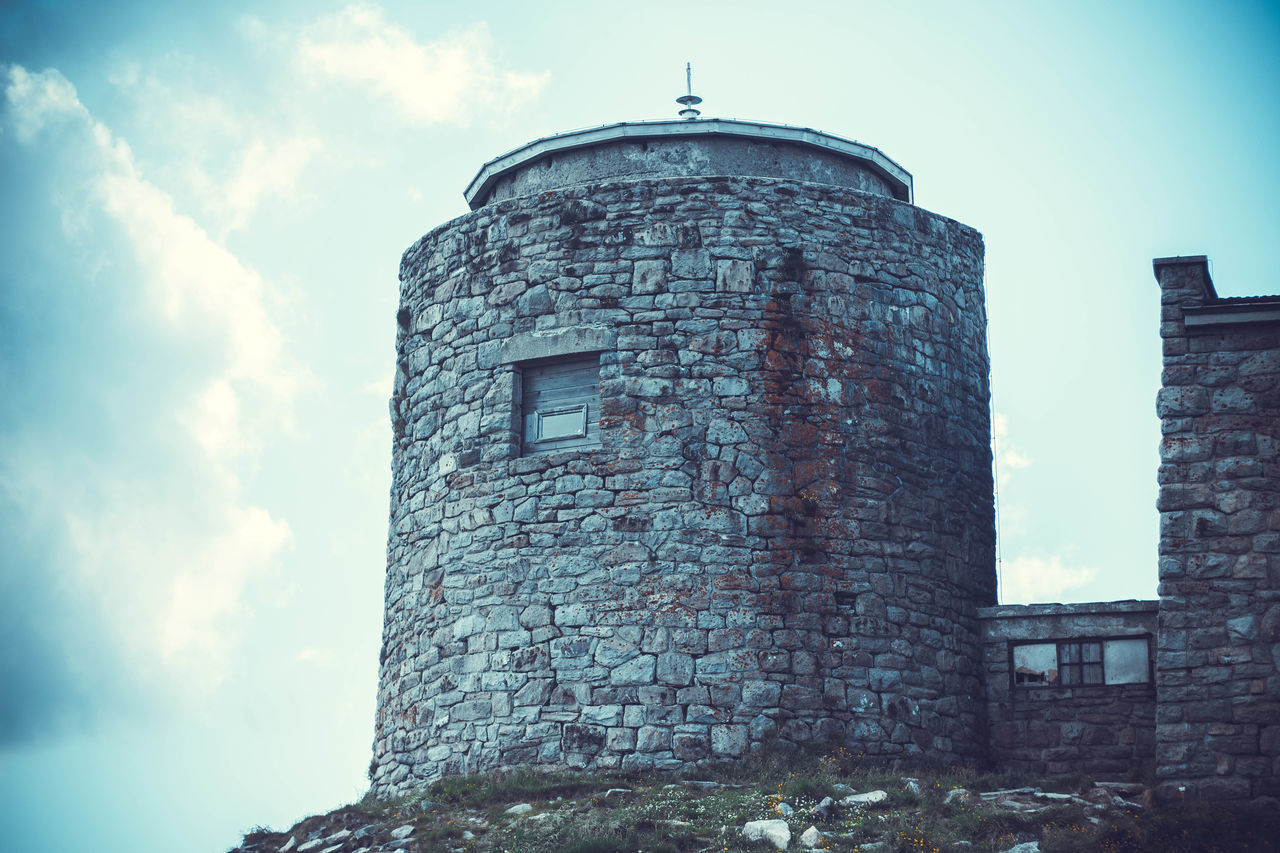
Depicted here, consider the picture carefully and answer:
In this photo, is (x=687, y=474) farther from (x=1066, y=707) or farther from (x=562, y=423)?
(x=1066, y=707)

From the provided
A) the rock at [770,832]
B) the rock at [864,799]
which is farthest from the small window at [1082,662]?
the rock at [770,832]

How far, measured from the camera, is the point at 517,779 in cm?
1374

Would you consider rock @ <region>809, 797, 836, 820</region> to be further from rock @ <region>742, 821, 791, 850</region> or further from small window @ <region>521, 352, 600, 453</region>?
small window @ <region>521, 352, 600, 453</region>

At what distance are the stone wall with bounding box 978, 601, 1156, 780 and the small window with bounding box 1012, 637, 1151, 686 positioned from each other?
5cm

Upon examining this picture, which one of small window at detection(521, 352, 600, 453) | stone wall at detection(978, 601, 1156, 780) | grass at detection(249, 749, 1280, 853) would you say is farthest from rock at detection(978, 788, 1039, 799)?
small window at detection(521, 352, 600, 453)

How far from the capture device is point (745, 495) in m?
14.5

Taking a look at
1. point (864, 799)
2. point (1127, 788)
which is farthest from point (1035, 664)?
point (864, 799)

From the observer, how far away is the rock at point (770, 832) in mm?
11727

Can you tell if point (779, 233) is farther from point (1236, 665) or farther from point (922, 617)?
point (1236, 665)

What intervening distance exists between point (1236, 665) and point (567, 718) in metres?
5.42

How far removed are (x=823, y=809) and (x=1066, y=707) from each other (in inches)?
148

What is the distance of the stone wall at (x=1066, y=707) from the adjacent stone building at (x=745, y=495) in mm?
27

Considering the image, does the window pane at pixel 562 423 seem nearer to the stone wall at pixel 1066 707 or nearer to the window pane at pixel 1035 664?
the stone wall at pixel 1066 707

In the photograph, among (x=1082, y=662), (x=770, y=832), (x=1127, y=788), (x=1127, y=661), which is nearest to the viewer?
(x=770, y=832)
